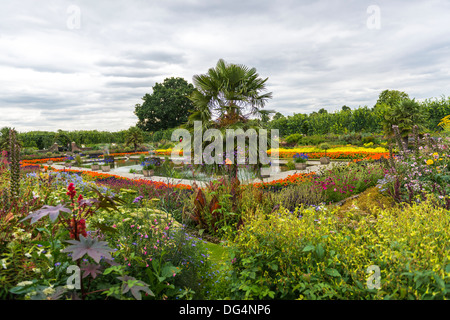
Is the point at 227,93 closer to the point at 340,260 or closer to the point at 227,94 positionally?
the point at 227,94

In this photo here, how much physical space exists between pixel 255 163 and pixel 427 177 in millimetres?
4655

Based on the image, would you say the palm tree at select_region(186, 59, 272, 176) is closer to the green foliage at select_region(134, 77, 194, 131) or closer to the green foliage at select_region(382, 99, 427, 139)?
the green foliage at select_region(382, 99, 427, 139)

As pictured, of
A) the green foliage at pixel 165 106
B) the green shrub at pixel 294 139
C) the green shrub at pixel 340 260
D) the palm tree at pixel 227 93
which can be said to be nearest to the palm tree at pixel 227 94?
the palm tree at pixel 227 93

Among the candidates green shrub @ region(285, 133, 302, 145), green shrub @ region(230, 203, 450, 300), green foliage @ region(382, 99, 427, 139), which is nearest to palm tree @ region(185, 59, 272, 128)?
green shrub @ region(230, 203, 450, 300)

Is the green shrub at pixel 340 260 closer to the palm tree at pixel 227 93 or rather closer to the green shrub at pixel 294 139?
the palm tree at pixel 227 93

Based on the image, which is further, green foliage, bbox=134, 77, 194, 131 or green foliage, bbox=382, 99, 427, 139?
green foliage, bbox=134, 77, 194, 131

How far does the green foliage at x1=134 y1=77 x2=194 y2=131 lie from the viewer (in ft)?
129

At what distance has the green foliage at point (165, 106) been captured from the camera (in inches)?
1549

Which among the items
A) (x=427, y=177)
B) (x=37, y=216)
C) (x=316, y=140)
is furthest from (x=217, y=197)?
(x=316, y=140)
